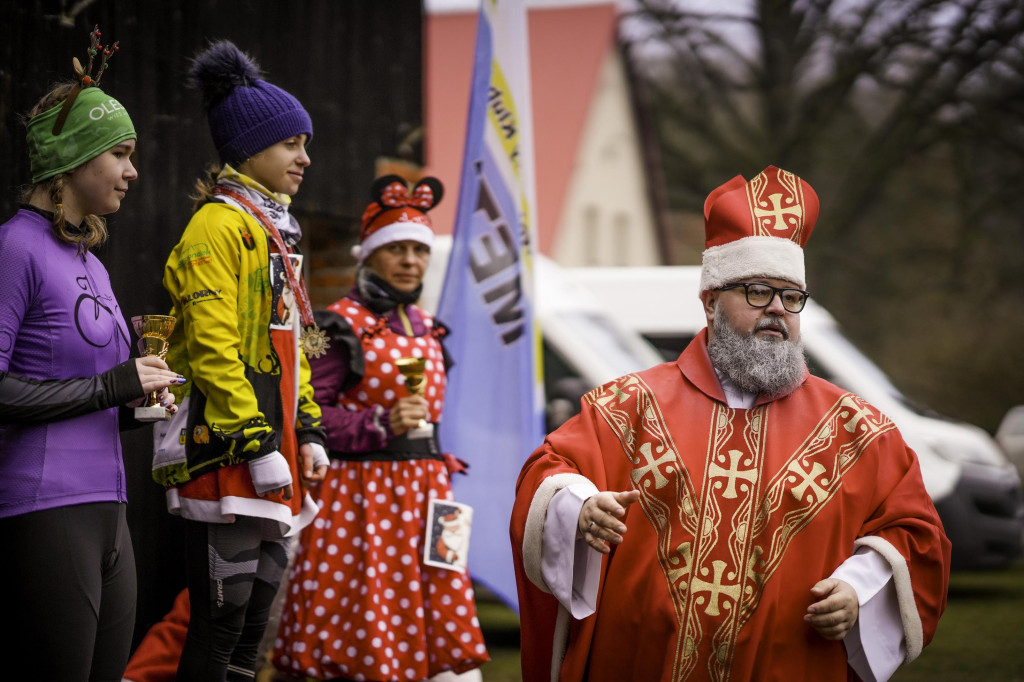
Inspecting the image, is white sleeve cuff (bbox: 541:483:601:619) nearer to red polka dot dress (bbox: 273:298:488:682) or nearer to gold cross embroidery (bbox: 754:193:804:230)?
gold cross embroidery (bbox: 754:193:804:230)

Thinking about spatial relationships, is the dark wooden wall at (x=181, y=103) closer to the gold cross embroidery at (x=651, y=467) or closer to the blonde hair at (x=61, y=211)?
the blonde hair at (x=61, y=211)

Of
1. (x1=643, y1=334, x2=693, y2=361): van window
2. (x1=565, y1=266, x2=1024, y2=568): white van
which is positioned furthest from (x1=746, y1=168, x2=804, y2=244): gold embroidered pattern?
(x1=643, y1=334, x2=693, y2=361): van window

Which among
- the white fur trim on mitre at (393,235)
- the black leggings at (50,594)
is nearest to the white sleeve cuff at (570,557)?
the black leggings at (50,594)

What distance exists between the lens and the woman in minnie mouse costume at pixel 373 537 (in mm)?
4984

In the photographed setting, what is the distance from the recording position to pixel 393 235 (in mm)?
5340

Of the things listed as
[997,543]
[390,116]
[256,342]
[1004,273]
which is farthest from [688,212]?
[256,342]

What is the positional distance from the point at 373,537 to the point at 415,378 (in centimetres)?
67

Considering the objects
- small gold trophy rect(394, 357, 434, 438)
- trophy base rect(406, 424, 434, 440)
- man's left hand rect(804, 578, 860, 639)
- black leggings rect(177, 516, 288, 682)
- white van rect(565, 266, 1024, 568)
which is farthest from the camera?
white van rect(565, 266, 1024, 568)

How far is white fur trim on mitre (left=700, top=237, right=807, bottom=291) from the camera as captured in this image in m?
3.53

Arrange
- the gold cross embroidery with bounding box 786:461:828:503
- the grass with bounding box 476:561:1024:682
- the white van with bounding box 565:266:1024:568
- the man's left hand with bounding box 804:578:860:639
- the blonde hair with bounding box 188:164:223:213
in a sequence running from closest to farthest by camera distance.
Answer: the man's left hand with bounding box 804:578:860:639 < the gold cross embroidery with bounding box 786:461:828:503 < the blonde hair with bounding box 188:164:223:213 < the grass with bounding box 476:561:1024:682 < the white van with bounding box 565:266:1024:568

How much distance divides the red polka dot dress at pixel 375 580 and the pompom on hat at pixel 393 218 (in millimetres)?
348

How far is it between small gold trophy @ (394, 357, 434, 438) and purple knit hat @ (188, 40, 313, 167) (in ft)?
3.36

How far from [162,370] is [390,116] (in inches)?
173

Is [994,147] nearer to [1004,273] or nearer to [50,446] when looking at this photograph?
[1004,273]
